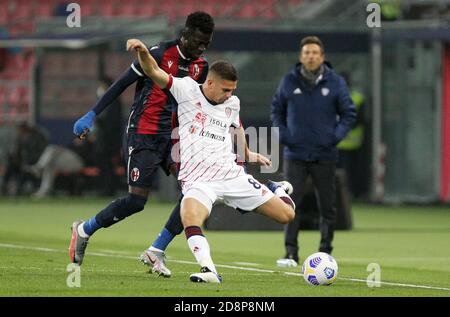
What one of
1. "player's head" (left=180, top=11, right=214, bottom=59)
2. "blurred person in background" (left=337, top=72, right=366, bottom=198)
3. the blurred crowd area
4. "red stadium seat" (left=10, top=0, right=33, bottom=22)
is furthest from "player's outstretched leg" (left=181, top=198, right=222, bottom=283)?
"red stadium seat" (left=10, top=0, right=33, bottom=22)

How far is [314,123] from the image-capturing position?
14.4 metres

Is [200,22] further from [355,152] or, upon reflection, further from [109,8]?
[109,8]

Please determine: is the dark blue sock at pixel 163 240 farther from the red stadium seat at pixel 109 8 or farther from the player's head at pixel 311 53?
the red stadium seat at pixel 109 8

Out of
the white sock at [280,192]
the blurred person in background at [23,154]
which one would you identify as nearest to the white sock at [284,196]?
the white sock at [280,192]

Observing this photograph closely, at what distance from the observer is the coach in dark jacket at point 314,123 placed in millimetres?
14281

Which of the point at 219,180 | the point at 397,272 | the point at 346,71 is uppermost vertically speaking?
the point at 346,71

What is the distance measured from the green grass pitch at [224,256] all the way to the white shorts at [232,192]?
2.14ft

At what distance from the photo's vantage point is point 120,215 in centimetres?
1146

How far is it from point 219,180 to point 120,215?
121 centimetres

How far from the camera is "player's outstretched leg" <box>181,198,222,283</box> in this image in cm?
1024

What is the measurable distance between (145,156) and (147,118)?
0.37 m

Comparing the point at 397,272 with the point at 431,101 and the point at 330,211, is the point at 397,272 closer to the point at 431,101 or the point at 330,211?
the point at 330,211

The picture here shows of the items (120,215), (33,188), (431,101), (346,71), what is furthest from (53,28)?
(120,215)
